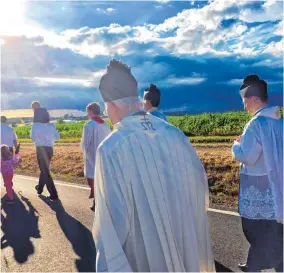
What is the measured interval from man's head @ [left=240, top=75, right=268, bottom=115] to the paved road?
194cm

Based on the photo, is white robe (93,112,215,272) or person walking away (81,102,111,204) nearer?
white robe (93,112,215,272)

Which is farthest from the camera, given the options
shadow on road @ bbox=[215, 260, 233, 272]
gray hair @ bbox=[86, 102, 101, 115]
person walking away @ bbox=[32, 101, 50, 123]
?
person walking away @ bbox=[32, 101, 50, 123]

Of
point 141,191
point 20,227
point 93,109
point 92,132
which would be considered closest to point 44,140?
point 92,132

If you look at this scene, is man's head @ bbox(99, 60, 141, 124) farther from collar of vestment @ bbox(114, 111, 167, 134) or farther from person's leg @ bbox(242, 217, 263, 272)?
person's leg @ bbox(242, 217, 263, 272)

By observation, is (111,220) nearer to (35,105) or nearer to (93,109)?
(93,109)

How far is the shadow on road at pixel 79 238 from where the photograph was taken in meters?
5.51

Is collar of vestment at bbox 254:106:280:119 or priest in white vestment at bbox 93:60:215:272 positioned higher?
collar of vestment at bbox 254:106:280:119

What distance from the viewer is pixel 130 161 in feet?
9.15

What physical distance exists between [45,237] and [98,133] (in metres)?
2.29

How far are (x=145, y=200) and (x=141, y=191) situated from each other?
6 centimetres

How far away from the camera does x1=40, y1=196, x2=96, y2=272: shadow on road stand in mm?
5512

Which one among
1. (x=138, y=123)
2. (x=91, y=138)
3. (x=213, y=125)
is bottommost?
(x=213, y=125)

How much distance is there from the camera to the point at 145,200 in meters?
2.79

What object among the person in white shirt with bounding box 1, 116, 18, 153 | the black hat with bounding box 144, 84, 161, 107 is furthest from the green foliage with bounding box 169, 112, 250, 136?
the black hat with bounding box 144, 84, 161, 107
